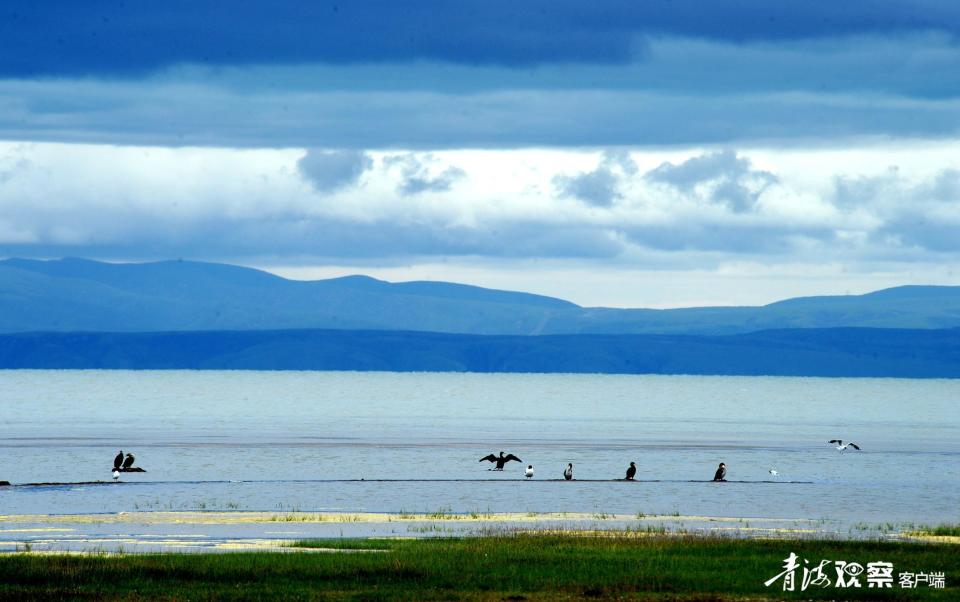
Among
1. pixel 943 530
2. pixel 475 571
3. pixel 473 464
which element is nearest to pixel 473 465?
pixel 473 464

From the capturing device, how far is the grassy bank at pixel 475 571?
33688 millimetres

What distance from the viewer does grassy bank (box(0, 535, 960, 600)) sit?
3369 cm

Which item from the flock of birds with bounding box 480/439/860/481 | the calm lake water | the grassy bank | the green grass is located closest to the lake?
the calm lake water

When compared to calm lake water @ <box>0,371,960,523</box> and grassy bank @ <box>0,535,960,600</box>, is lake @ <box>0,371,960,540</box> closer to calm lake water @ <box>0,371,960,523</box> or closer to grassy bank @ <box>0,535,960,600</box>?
calm lake water @ <box>0,371,960,523</box>

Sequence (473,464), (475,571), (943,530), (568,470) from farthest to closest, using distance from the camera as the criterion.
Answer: (473,464), (568,470), (943,530), (475,571)

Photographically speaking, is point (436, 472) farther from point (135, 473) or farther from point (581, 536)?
point (581, 536)

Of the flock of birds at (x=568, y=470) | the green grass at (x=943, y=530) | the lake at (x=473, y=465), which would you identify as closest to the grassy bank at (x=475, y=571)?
the green grass at (x=943, y=530)

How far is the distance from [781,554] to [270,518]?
61.5 feet

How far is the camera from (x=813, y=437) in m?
139

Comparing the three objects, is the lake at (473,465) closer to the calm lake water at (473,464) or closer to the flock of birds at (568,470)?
the calm lake water at (473,464)

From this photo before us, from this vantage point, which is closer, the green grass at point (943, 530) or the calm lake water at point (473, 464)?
the green grass at point (943, 530)

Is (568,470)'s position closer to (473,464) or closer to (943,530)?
(473,464)

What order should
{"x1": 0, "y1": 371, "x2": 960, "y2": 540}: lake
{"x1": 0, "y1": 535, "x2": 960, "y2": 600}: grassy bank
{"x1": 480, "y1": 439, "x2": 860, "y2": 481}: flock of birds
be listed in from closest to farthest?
{"x1": 0, "y1": 535, "x2": 960, "y2": 600}: grassy bank, {"x1": 0, "y1": 371, "x2": 960, "y2": 540}: lake, {"x1": 480, "y1": 439, "x2": 860, "y2": 481}: flock of birds

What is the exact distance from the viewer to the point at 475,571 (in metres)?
37.2
